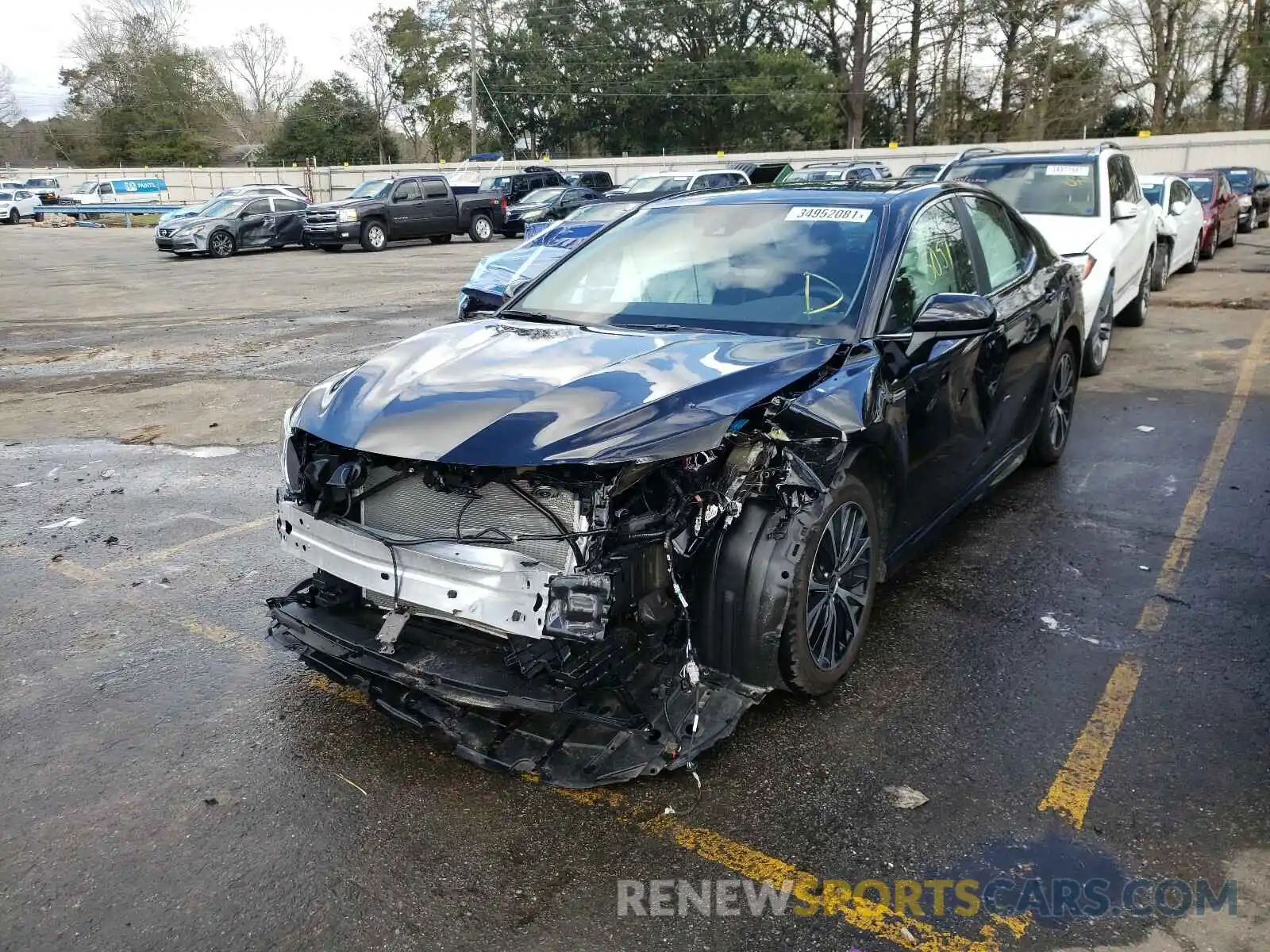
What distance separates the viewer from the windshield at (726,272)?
3773 millimetres

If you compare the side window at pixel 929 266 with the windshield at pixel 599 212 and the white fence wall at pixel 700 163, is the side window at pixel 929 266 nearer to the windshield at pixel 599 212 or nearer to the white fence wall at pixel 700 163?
the windshield at pixel 599 212

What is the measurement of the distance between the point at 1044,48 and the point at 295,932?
5599 cm

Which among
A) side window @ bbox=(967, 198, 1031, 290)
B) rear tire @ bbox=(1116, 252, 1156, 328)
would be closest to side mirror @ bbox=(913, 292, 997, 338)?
side window @ bbox=(967, 198, 1031, 290)

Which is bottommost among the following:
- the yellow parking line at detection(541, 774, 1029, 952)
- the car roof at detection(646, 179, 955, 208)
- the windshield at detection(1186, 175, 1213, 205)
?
the yellow parking line at detection(541, 774, 1029, 952)

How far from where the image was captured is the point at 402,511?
3041 millimetres

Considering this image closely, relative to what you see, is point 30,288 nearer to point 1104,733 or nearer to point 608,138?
point 1104,733

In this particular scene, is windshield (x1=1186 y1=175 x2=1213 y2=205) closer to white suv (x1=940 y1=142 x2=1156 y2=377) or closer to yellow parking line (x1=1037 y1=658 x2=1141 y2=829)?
white suv (x1=940 y1=142 x2=1156 y2=377)

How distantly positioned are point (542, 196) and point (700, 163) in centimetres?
1595

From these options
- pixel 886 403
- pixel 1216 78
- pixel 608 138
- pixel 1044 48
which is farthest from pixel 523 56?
pixel 886 403

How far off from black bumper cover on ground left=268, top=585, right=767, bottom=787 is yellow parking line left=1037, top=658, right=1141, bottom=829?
0.95 metres

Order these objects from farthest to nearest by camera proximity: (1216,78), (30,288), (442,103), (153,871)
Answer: (442,103), (1216,78), (30,288), (153,871)

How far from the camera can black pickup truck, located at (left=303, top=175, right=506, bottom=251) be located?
24484mm

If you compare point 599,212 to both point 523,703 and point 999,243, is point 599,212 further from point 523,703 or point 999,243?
point 523,703

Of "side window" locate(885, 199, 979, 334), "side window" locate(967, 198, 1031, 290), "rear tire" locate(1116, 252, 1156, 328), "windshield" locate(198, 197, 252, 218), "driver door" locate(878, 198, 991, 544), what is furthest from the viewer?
"windshield" locate(198, 197, 252, 218)
